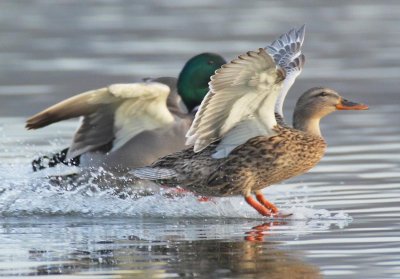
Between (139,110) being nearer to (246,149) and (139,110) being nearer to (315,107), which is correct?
(246,149)

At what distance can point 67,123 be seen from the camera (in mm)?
15297

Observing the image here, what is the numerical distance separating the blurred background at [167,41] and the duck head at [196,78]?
3029mm

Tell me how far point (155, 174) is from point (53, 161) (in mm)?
1337

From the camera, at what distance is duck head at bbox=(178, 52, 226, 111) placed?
13234 millimetres

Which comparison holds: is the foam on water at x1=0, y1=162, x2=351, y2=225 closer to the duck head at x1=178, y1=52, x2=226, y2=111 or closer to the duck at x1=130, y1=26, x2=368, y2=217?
the duck at x1=130, y1=26, x2=368, y2=217

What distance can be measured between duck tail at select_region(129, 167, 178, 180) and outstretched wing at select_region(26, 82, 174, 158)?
0.61 m

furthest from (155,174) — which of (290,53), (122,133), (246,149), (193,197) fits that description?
(290,53)

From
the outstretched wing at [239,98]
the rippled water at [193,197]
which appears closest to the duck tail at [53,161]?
the rippled water at [193,197]

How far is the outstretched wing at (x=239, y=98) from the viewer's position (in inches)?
401

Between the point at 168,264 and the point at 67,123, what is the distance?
6710mm

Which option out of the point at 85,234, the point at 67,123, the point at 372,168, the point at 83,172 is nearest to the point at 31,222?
the point at 85,234

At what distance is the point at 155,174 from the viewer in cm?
1130

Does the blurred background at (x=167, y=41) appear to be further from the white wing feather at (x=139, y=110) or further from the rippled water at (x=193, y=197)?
the white wing feather at (x=139, y=110)

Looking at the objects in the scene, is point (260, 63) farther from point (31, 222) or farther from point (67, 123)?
point (67, 123)
